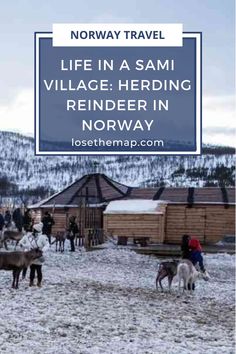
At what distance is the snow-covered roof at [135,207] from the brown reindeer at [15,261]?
18.1 m

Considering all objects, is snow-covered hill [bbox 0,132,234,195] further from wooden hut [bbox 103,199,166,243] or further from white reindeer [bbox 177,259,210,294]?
white reindeer [bbox 177,259,210,294]

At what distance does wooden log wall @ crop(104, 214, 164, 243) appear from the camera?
105 feet

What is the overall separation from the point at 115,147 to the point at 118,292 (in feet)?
20.2

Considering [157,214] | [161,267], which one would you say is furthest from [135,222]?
[161,267]

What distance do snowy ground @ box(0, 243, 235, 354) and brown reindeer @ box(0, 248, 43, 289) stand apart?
312 mm

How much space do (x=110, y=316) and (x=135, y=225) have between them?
20540 millimetres

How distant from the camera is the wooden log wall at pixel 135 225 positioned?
31906 millimetres

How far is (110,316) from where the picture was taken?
37.6 ft

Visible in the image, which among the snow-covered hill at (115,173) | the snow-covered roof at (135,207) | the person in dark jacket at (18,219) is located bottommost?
the person in dark jacket at (18,219)

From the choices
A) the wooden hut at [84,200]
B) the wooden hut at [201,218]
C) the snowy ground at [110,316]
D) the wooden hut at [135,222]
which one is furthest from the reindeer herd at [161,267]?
the wooden hut at [84,200]

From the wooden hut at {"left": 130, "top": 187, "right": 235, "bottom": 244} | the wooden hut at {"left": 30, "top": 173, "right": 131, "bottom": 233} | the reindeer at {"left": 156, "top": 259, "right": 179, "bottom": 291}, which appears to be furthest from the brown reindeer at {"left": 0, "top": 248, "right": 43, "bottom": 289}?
the wooden hut at {"left": 130, "top": 187, "right": 235, "bottom": 244}

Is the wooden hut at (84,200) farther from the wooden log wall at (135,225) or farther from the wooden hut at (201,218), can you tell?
the wooden hut at (201,218)

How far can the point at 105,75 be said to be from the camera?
895cm

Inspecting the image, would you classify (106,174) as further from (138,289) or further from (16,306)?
(16,306)
